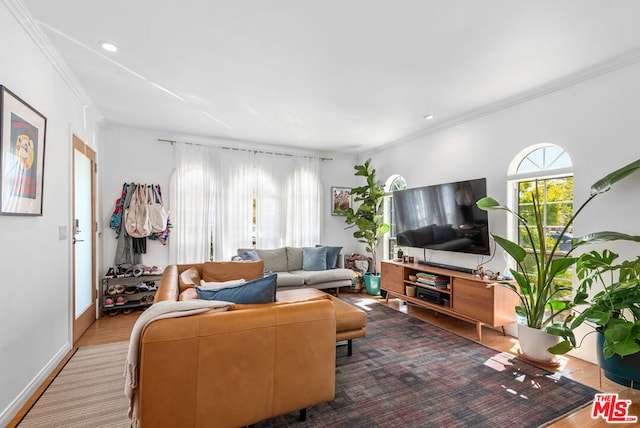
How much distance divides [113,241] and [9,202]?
111 inches

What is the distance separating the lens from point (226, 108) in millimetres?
3816

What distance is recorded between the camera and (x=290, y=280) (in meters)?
4.68

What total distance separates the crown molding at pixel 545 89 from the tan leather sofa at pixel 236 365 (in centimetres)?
318

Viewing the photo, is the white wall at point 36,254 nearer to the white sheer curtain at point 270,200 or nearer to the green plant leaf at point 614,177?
the white sheer curtain at point 270,200

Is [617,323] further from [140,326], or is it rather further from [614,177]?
[140,326]

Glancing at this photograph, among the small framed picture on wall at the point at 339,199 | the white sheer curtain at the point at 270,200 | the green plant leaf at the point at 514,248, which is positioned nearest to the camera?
the green plant leaf at the point at 514,248

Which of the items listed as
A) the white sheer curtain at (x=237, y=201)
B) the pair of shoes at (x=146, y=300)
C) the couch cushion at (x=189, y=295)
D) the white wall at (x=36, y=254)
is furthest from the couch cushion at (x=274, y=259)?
the white wall at (x=36, y=254)

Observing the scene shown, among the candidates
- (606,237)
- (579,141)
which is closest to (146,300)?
(606,237)

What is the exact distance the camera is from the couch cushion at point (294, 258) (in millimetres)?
5266

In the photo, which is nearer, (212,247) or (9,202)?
(9,202)

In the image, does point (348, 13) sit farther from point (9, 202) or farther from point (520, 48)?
point (9, 202)

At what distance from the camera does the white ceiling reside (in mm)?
2043

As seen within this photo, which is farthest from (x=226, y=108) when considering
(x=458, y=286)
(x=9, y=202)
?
(x=458, y=286)

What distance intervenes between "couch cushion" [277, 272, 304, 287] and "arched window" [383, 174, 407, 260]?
187 cm
